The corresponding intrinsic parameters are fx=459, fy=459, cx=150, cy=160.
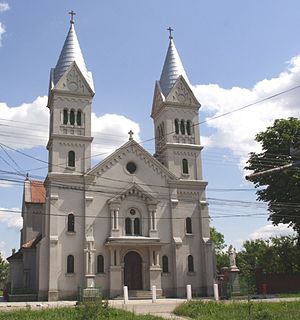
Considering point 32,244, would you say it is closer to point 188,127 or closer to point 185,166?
point 185,166

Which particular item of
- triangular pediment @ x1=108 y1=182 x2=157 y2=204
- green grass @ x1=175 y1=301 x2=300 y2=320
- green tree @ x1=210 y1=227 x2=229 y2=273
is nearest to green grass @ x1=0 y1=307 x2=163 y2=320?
green grass @ x1=175 y1=301 x2=300 y2=320

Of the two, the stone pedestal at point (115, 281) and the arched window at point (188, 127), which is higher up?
the arched window at point (188, 127)

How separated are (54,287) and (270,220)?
64.7 ft

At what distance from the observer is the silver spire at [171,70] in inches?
1922

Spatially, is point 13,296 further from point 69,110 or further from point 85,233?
point 69,110

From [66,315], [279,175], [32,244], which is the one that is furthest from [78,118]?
[66,315]

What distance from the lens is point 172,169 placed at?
150 feet

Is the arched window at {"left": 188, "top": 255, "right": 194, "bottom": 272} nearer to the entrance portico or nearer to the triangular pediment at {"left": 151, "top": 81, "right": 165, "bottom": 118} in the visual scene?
the entrance portico

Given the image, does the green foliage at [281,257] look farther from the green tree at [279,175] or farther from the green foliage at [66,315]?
the green foliage at [66,315]

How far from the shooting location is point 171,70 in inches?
1966

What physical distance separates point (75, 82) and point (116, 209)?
13117mm

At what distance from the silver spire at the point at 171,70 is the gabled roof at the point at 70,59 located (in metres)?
8.14

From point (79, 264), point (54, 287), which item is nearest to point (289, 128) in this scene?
point (79, 264)

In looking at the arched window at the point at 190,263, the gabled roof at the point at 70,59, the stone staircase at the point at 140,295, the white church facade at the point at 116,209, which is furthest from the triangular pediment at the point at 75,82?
the stone staircase at the point at 140,295
